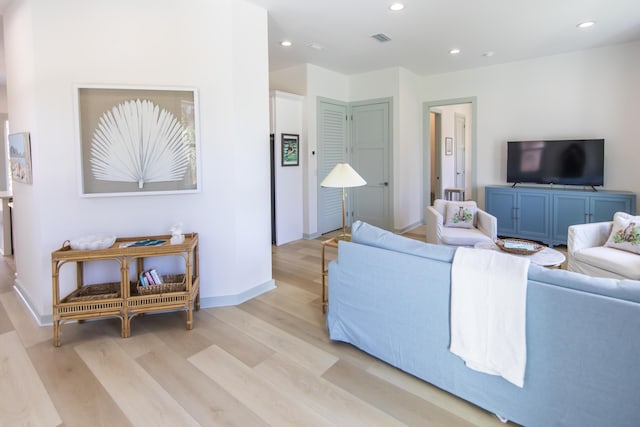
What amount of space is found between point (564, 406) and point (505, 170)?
4835 mm

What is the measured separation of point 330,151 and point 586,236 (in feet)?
12.4

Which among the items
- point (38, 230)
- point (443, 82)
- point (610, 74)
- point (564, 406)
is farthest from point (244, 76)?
point (610, 74)

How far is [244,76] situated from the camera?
328 cm

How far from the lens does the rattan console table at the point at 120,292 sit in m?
2.59

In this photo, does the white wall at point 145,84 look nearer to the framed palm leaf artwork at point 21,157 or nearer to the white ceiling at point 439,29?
the framed palm leaf artwork at point 21,157

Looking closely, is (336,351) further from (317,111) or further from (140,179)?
(317,111)

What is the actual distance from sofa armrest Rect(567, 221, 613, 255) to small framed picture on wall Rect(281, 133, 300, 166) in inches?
142

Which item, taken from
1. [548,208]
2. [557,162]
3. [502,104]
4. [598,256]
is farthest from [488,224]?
[502,104]

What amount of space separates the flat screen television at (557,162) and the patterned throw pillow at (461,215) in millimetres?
1484

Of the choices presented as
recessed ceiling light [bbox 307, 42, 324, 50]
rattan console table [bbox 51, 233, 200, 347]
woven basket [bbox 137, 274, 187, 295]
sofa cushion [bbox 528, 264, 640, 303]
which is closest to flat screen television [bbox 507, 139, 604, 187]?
recessed ceiling light [bbox 307, 42, 324, 50]

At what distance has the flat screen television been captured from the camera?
490 centimetres

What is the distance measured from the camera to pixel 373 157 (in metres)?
6.27

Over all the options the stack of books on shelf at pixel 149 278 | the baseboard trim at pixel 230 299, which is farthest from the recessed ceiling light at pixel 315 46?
the stack of books on shelf at pixel 149 278

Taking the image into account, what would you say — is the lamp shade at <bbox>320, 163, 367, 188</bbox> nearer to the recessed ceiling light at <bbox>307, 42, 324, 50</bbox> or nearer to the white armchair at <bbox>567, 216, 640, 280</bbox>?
the white armchair at <bbox>567, 216, 640, 280</bbox>
